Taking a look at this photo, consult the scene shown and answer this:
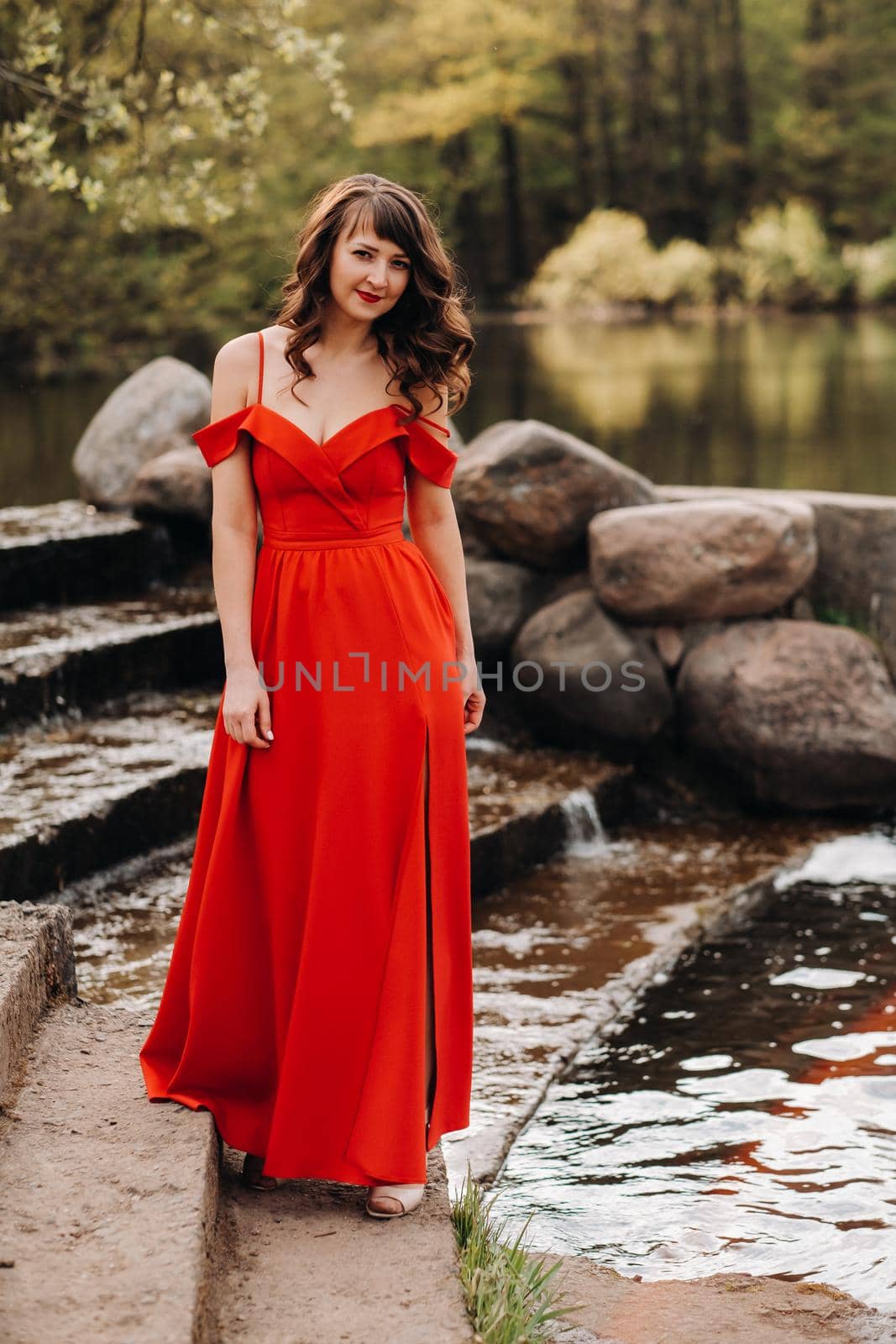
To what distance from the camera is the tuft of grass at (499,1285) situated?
7.38ft

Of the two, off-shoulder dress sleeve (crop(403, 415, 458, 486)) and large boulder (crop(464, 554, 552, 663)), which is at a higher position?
off-shoulder dress sleeve (crop(403, 415, 458, 486))

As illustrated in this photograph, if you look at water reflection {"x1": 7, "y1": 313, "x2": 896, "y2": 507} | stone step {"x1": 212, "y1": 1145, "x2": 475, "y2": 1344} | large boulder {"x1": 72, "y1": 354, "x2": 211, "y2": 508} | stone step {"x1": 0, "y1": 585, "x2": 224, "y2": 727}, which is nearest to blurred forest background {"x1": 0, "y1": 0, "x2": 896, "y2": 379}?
water reflection {"x1": 7, "y1": 313, "x2": 896, "y2": 507}

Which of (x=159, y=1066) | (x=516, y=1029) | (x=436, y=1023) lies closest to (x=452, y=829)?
(x=436, y=1023)

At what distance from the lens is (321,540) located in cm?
260

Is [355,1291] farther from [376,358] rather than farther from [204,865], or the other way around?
[376,358]

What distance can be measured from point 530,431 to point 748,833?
1.90 m

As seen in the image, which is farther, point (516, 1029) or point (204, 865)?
point (516, 1029)

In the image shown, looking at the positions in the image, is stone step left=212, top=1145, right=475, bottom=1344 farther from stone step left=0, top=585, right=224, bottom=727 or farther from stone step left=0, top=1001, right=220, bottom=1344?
stone step left=0, top=585, right=224, bottom=727

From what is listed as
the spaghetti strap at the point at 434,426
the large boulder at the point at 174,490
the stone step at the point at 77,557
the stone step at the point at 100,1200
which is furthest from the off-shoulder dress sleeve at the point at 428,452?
the large boulder at the point at 174,490

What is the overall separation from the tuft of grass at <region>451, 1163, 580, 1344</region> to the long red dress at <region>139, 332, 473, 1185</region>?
13 centimetres

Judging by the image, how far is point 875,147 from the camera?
1226 inches

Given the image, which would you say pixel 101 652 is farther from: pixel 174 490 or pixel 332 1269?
pixel 332 1269

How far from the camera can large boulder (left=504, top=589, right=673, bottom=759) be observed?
230 inches

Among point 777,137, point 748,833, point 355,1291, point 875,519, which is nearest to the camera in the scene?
point 355,1291
